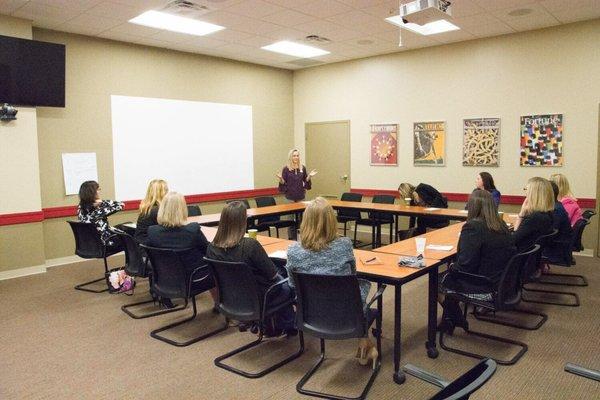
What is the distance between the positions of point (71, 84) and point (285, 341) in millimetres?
4599

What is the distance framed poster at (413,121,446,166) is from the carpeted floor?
338cm

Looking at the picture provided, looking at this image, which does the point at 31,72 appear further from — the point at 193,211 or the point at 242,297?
the point at 242,297

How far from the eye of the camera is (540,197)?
405 cm

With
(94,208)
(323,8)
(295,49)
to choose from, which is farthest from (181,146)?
(323,8)

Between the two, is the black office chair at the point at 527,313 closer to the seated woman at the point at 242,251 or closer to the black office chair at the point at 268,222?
the seated woman at the point at 242,251

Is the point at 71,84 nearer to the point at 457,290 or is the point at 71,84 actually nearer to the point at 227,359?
the point at 227,359

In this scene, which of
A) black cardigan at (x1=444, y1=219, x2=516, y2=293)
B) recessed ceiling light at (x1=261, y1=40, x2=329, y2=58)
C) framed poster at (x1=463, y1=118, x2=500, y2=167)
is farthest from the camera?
recessed ceiling light at (x1=261, y1=40, x2=329, y2=58)

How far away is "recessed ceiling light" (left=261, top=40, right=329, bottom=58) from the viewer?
7.10m

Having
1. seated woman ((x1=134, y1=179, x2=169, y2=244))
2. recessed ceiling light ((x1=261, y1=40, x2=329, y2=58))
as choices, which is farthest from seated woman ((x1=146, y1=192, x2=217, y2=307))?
recessed ceiling light ((x1=261, y1=40, x2=329, y2=58))

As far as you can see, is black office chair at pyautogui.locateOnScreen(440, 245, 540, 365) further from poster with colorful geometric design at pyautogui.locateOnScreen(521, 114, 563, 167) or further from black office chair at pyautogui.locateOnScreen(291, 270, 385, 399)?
poster with colorful geometric design at pyautogui.locateOnScreen(521, 114, 563, 167)

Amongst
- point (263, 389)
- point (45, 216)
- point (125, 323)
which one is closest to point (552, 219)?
point (263, 389)

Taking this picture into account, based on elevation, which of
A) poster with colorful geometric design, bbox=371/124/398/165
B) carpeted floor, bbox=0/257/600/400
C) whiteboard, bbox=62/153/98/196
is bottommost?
carpeted floor, bbox=0/257/600/400

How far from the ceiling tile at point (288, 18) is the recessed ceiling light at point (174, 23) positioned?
753 millimetres

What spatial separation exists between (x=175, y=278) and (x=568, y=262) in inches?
138
